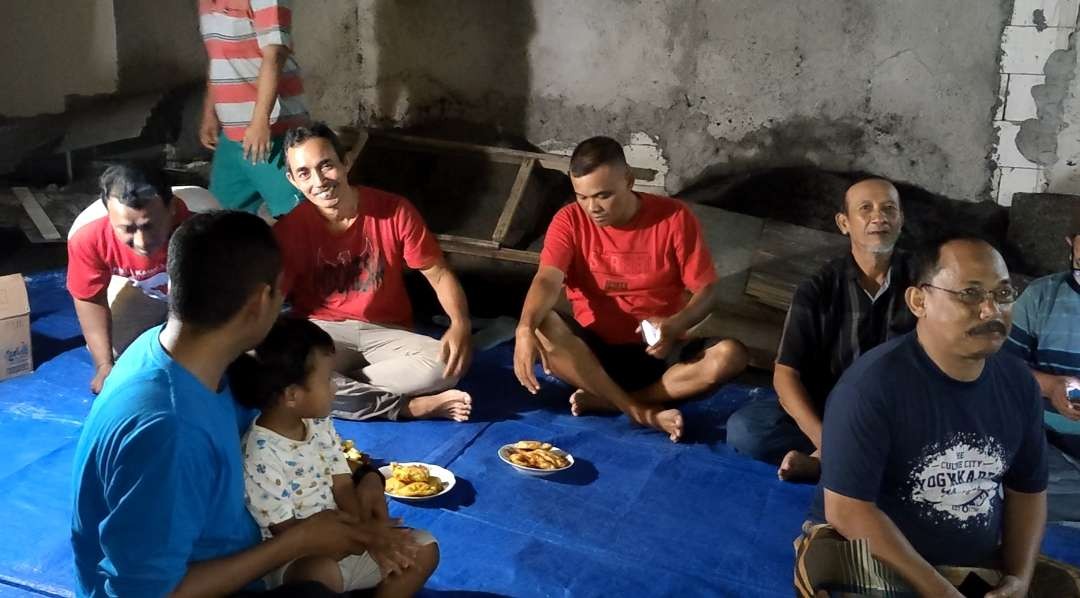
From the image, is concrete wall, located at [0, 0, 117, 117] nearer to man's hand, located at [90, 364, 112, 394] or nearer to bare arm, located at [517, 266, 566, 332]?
man's hand, located at [90, 364, 112, 394]

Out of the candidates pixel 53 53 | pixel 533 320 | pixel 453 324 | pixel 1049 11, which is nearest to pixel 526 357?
pixel 533 320

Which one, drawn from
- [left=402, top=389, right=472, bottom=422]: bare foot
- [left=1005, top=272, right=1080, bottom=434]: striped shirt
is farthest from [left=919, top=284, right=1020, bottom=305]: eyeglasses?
[left=402, top=389, right=472, bottom=422]: bare foot

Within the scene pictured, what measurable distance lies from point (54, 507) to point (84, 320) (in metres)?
1.04

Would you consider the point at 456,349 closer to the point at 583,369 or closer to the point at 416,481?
the point at 583,369

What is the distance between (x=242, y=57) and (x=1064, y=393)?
147 inches

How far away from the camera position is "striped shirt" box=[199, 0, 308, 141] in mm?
4512

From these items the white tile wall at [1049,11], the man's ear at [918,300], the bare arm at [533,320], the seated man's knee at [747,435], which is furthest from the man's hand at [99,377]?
the white tile wall at [1049,11]

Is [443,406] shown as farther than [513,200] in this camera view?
No

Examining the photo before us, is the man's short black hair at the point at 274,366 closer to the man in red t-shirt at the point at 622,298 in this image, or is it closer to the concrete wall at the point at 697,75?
the man in red t-shirt at the point at 622,298

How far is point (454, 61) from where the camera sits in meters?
5.70

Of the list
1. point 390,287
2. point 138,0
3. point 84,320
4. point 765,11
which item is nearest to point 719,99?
point 765,11

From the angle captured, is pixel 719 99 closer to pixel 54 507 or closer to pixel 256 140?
pixel 256 140

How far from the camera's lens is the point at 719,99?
5.23 m

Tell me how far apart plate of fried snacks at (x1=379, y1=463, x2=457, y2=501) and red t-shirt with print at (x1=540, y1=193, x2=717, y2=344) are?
1024 mm
